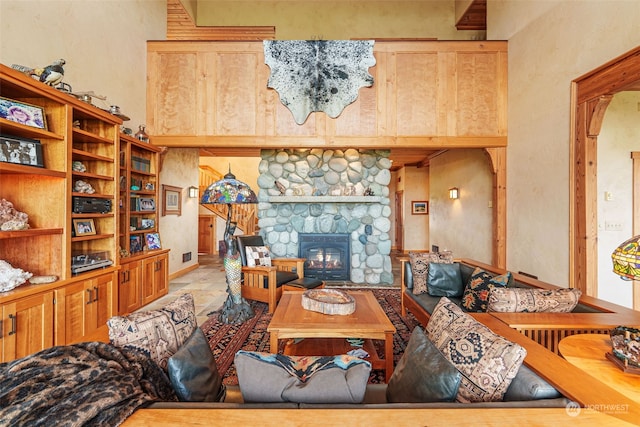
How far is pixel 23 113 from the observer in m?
2.10

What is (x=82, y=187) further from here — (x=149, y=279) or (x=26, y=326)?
(x=149, y=279)

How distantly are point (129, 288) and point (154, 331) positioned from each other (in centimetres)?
271

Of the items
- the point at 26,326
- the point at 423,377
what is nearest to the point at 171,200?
the point at 26,326

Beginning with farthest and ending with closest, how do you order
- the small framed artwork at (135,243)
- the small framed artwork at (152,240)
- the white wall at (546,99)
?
the small framed artwork at (152,240) → the small framed artwork at (135,243) → the white wall at (546,99)

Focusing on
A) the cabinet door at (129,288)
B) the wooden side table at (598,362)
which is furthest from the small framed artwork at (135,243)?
the wooden side table at (598,362)

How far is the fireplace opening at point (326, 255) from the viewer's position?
491 centimetres

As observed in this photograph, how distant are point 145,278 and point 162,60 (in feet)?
10.1

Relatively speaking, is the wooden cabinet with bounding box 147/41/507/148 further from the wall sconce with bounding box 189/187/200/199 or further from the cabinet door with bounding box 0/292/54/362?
the cabinet door with bounding box 0/292/54/362

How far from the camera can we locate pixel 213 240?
799 cm

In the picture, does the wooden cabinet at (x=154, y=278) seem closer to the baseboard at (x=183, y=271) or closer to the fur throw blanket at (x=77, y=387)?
the baseboard at (x=183, y=271)

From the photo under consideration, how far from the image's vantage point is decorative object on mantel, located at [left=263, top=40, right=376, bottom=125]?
13.3ft

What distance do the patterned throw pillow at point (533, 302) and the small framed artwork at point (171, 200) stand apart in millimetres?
4914

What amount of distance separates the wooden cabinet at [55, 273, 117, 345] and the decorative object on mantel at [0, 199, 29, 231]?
1.87ft

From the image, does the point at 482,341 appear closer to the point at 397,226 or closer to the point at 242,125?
the point at 242,125
